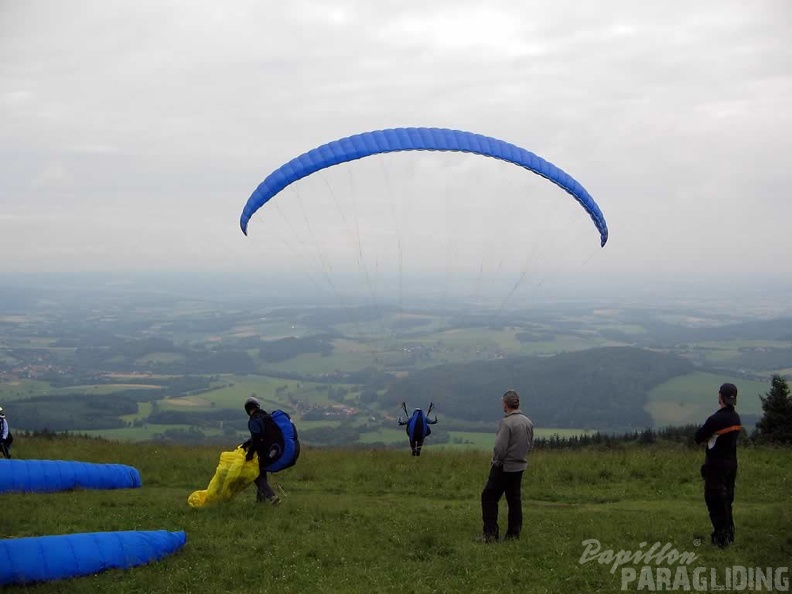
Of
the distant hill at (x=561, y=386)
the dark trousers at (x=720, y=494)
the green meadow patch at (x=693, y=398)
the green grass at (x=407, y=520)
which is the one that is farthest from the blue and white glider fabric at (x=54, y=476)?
the green meadow patch at (x=693, y=398)

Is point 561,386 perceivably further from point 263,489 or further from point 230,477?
point 230,477

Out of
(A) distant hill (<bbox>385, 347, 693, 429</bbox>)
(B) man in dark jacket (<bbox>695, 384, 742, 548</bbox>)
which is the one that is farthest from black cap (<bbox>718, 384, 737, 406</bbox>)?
(A) distant hill (<bbox>385, 347, 693, 429</bbox>)

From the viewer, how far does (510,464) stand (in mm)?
9250

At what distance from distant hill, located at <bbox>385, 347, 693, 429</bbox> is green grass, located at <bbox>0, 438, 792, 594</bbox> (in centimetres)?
3750

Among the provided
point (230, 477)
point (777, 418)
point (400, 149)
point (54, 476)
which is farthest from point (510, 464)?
point (777, 418)

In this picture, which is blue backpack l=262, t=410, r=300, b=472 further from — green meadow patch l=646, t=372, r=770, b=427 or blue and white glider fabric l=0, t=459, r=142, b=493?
green meadow patch l=646, t=372, r=770, b=427

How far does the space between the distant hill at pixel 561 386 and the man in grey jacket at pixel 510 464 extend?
144ft

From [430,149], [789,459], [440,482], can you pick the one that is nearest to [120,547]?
[440,482]

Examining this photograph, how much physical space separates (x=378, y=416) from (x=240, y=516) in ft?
148

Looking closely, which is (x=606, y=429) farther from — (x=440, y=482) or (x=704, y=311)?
(x=704, y=311)

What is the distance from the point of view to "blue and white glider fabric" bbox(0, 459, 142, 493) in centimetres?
1288

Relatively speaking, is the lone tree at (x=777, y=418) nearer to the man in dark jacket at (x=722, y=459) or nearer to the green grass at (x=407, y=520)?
the green grass at (x=407, y=520)

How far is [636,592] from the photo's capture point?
7.38 meters

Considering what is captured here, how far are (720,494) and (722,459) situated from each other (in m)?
0.45
